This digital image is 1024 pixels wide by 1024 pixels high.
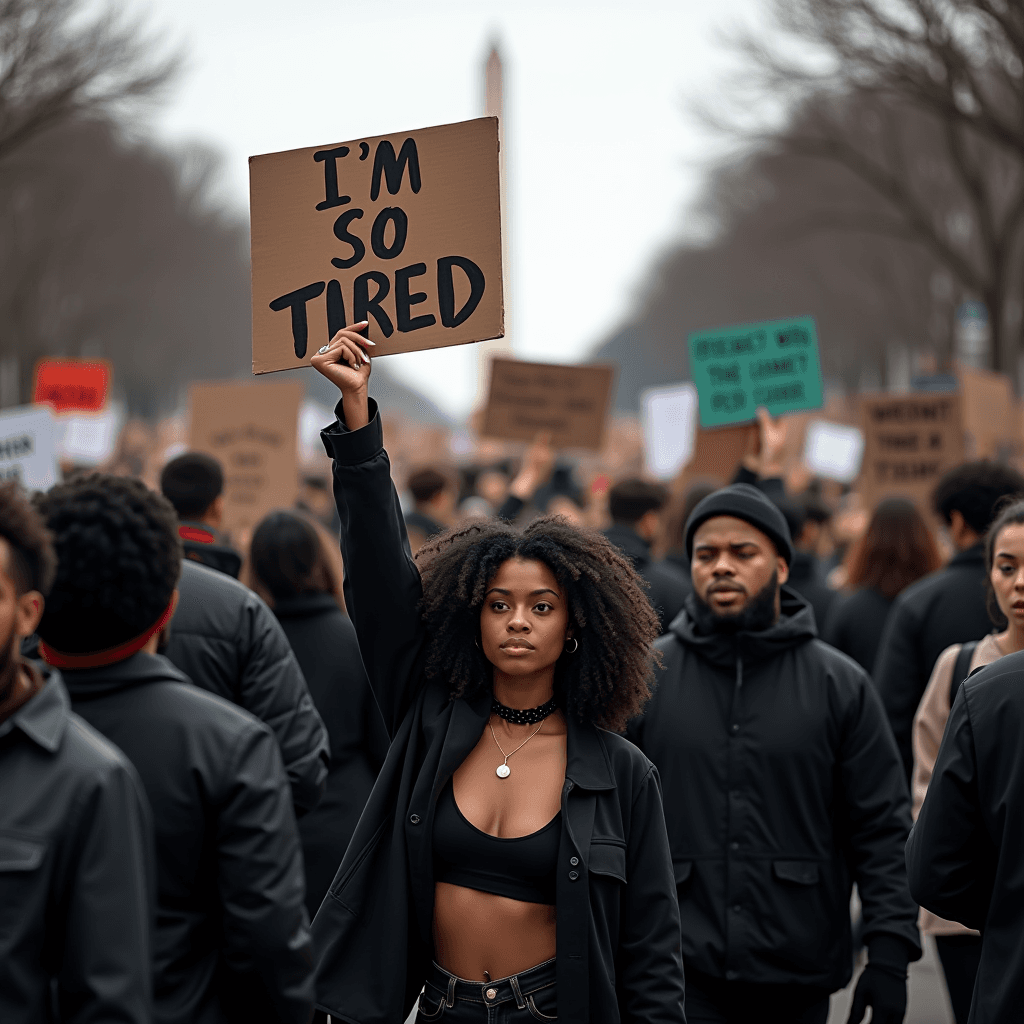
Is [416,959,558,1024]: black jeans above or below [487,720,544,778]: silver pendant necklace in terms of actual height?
below

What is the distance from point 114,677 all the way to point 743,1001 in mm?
2077

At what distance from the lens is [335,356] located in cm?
334

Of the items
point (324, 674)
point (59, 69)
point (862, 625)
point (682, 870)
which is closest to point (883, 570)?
point (862, 625)

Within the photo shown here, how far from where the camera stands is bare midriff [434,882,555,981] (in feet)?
9.81

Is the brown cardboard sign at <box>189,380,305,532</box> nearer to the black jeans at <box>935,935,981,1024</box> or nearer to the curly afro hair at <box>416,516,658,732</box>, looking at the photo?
the black jeans at <box>935,935,981,1024</box>

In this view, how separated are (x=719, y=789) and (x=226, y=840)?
69.3 inches

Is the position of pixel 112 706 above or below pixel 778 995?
above

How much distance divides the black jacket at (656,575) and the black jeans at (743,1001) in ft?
7.28

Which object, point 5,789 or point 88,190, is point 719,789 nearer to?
point 5,789

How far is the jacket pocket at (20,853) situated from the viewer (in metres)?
2.18

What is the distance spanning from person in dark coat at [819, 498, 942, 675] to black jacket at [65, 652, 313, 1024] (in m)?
4.23

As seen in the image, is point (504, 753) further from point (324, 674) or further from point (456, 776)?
point (324, 674)

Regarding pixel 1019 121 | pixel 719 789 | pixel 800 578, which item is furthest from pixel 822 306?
pixel 719 789

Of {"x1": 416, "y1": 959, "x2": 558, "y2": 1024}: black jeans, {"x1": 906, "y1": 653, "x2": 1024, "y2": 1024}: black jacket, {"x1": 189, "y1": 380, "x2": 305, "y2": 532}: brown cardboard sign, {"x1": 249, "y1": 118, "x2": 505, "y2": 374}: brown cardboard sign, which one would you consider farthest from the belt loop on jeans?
{"x1": 189, "y1": 380, "x2": 305, "y2": 532}: brown cardboard sign
